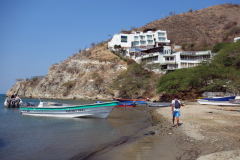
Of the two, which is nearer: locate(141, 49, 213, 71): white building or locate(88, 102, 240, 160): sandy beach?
locate(88, 102, 240, 160): sandy beach

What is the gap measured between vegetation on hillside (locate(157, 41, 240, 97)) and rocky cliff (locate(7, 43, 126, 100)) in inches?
935

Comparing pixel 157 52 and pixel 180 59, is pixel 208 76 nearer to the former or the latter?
pixel 180 59

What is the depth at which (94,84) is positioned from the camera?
222ft

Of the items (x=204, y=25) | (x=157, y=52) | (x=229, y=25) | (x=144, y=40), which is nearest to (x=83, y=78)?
(x=157, y=52)

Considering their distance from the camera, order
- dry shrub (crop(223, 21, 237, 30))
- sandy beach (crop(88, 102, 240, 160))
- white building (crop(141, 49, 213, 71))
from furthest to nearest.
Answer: dry shrub (crop(223, 21, 237, 30))
white building (crop(141, 49, 213, 71))
sandy beach (crop(88, 102, 240, 160))

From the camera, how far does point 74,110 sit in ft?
77.4

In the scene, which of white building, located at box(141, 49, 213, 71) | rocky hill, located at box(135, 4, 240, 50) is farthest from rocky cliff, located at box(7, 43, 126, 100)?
rocky hill, located at box(135, 4, 240, 50)

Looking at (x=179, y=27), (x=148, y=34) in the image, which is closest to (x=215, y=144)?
(x=148, y=34)

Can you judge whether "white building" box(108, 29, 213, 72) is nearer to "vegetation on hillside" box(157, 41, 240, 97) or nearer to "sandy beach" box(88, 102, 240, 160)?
"vegetation on hillside" box(157, 41, 240, 97)

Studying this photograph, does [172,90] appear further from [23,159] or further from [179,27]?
[179,27]

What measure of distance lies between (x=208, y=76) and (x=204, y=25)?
261 ft

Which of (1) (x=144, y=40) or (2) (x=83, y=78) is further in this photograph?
(1) (x=144, y=40)

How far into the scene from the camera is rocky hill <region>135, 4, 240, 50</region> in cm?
9406

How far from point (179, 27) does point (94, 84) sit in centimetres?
6502
